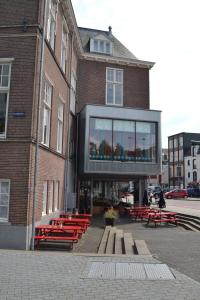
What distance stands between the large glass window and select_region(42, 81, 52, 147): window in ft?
23.6

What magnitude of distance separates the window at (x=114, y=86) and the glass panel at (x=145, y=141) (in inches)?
206

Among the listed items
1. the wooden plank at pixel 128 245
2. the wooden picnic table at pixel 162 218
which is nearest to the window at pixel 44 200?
the wooden plank at pixel 128 245

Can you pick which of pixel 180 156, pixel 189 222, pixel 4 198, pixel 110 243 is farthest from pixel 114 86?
pixel 180 156

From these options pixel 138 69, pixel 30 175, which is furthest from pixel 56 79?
pixel 138 69

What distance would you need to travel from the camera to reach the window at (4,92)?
12.8 metres

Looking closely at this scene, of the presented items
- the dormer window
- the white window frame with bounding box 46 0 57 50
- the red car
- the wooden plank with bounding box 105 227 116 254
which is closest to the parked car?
the red car

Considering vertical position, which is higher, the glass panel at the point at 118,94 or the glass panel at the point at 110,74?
the glass panel at the point at 110,74

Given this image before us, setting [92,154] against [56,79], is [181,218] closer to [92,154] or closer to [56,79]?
[92,154]

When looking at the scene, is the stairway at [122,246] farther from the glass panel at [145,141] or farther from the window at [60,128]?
the glass panel at [145,141]

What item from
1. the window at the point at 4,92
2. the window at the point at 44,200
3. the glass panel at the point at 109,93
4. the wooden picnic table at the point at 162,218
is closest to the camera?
the window at the point at 4,92

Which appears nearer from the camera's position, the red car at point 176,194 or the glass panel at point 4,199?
the glass panel at point 4,199

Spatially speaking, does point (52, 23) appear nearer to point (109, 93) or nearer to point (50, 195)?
point (50, 195)

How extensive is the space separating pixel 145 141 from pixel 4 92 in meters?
12.2

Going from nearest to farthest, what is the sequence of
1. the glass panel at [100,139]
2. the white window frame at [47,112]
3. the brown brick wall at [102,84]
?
the white window frame at [47,112]
the glass panel at [100,139]
the brown brick wall at [102,84]
